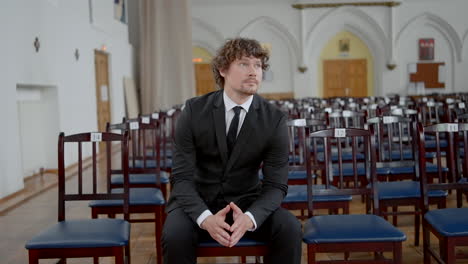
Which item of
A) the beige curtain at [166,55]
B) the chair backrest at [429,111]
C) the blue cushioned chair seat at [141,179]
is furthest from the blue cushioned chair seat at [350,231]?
the beige curtain at [166,55]

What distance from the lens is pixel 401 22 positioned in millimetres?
19750

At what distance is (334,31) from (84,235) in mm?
18608

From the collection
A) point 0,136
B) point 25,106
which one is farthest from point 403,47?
point 0,136

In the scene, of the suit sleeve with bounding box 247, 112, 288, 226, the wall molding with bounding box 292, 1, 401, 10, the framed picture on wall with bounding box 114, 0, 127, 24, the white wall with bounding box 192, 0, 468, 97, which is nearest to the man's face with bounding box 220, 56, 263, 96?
the suit sleeve with bounding box 247, 112, 288, 226

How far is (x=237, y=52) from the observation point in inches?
96.5

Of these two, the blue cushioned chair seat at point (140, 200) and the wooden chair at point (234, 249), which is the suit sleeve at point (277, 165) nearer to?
the wooden chair at point (234, 249)

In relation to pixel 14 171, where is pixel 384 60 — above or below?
above

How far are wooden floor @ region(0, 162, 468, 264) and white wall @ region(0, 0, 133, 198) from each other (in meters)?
0.30

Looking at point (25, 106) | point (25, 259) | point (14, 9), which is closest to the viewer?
point (25, 259)

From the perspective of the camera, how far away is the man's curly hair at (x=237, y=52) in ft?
8.04

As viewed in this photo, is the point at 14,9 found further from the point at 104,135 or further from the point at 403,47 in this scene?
the point at 403,47

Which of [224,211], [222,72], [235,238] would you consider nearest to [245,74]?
[222,72]

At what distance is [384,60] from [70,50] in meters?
13.8

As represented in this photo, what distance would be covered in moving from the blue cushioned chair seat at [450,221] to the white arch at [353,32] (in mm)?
17143
